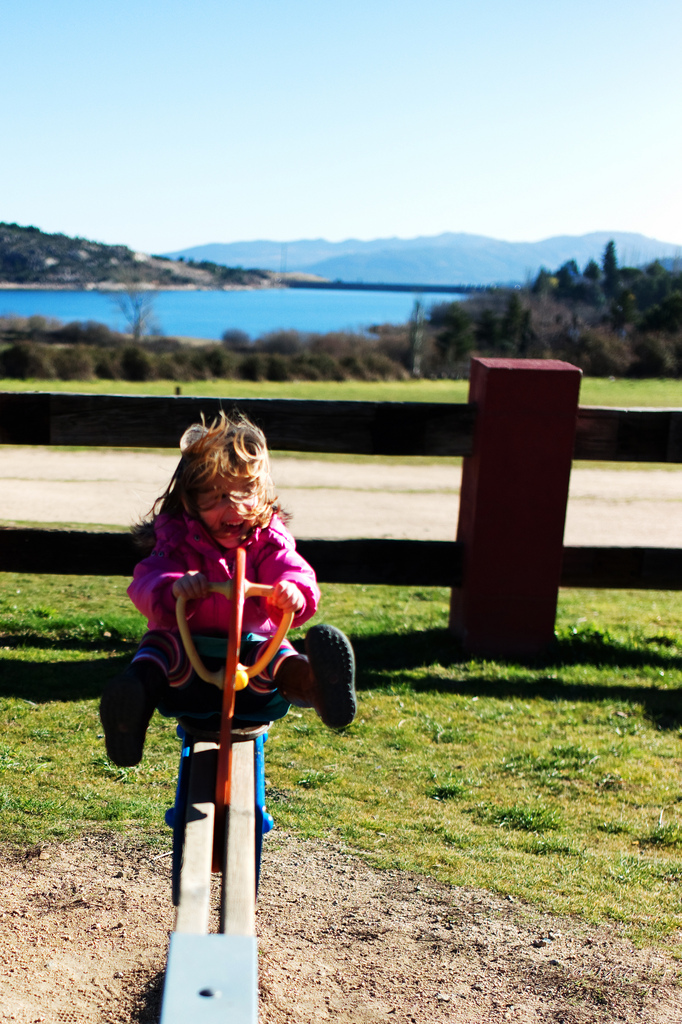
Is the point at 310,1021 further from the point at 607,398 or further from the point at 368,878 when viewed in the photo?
the point at 607,398

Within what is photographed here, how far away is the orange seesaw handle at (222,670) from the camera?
7.78 ft

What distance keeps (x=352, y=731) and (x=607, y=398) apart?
22565mm

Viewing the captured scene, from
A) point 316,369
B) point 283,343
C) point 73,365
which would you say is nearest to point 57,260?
point 283,343

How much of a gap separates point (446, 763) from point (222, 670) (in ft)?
6.25

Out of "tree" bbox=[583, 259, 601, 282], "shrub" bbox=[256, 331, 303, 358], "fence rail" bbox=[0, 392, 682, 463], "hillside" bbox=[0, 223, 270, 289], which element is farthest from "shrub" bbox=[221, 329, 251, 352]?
"tree" bbox=[583, 259, 601, 282]

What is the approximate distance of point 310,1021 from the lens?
2439 millimetres

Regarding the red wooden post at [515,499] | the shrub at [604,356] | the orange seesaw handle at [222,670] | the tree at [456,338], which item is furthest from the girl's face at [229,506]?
the tree at [456,338]

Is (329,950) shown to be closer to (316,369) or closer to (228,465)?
(228,465)

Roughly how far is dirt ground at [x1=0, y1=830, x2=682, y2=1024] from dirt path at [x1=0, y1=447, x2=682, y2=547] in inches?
230

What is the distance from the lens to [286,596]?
2.47 meters

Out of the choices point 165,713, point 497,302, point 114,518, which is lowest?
point 114,518

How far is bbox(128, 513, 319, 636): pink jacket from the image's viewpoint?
8.49 ft

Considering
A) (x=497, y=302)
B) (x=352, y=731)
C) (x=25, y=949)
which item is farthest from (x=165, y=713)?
(x=497, y=302)

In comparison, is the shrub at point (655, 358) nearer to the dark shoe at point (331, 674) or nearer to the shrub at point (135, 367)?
the shrub at point (135, 367)
